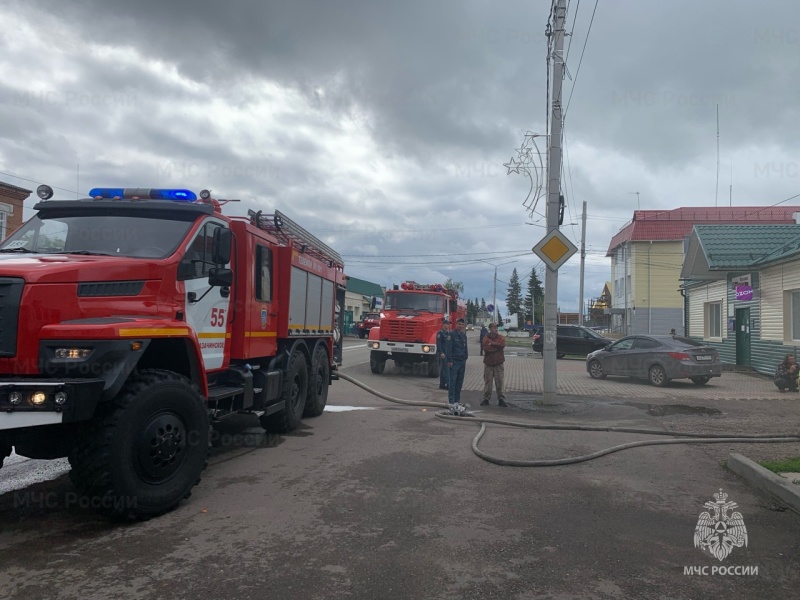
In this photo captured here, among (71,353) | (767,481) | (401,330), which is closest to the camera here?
(71,353)

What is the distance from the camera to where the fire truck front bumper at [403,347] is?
1856cm

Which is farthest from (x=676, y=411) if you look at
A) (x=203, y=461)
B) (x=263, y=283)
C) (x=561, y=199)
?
(x=203, y=461)

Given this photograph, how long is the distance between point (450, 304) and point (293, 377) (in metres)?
11.8

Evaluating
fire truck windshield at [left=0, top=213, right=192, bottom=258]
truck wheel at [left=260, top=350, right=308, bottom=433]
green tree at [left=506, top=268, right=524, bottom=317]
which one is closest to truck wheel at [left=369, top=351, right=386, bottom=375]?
truck wheel at [left=260, top=350, right=308, bottom=433]

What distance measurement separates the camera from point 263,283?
27.1ft

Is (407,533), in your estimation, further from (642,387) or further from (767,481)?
(642,387)

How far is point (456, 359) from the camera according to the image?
39.3 ft

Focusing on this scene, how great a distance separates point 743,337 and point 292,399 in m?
18.6

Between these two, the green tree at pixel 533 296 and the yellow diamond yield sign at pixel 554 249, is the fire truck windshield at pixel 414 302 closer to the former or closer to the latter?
the yellow diamond yield sign at pixel 554 249

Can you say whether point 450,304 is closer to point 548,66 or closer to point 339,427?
point 548,66

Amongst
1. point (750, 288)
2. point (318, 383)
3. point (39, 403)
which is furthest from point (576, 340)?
point (39, 403)

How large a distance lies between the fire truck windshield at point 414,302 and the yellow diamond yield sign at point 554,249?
7050 millimetres

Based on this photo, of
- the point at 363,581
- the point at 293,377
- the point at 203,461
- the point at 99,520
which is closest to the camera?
the point at 363,581

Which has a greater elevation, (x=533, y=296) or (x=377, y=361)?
(x=533, y=296)
